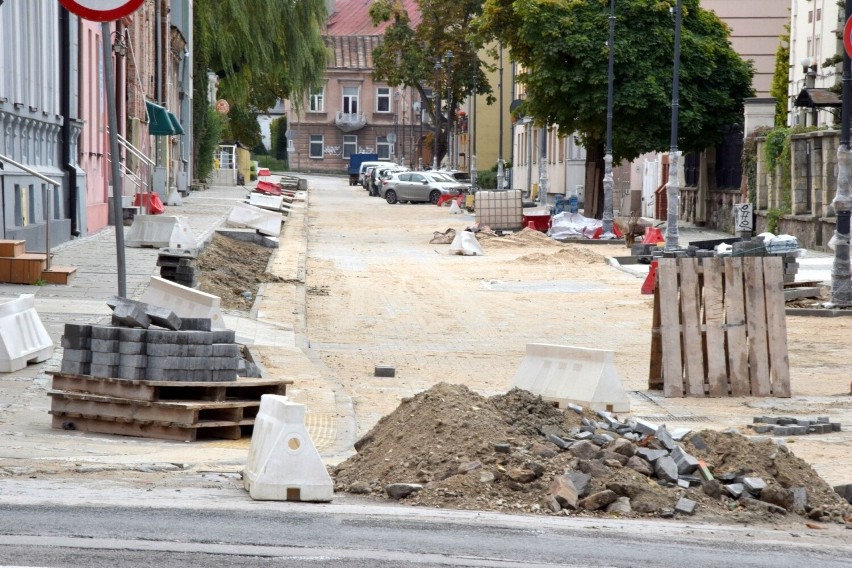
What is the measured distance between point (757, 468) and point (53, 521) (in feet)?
13.3

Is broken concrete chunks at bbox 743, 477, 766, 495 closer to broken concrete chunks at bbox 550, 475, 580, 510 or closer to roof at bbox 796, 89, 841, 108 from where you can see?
broken concrete chunks at bbox 550, 475, 580, 510

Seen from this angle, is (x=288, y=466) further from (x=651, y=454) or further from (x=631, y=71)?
(x=631, y=71)

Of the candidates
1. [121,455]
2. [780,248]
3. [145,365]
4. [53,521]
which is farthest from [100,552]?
[780,248]

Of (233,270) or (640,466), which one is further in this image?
(233,270)

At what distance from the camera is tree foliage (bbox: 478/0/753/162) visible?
4250 centimetres

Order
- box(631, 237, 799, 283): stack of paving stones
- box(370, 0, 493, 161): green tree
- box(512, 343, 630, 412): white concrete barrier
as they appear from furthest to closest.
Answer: box(370, 0, 493, 161): green tree
box(631, 237, 799, 283): stack of paving stones
box(512, 343, 630, 412): white concrete barrier

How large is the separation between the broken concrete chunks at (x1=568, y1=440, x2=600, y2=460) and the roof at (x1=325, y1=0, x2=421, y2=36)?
12477 centimetres

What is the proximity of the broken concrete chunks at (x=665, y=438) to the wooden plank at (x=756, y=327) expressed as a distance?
4640 millimetres

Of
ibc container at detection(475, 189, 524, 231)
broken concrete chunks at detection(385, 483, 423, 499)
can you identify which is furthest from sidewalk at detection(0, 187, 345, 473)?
ibc container at detection(475, 189, 524, 231)

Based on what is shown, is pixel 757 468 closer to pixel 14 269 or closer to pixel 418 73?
pixel 14 269

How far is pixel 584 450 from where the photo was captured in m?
8.13

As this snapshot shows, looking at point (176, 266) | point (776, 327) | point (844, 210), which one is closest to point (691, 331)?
point (776, 327)

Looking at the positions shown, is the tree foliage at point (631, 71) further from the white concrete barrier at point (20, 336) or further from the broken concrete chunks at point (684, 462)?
the broken concrete chunks at point (684, 462)

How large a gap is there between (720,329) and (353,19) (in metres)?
124
